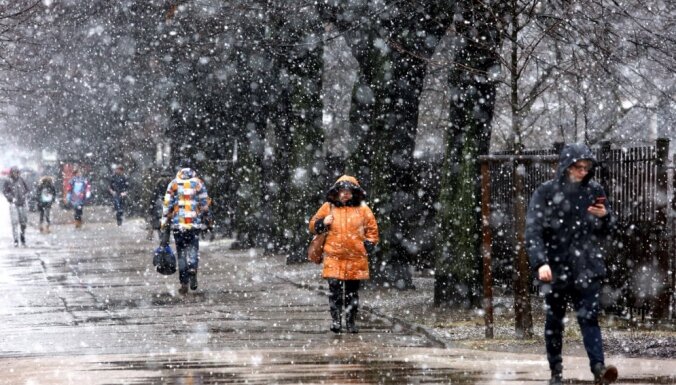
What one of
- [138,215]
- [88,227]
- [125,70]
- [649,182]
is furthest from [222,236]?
[649,182]

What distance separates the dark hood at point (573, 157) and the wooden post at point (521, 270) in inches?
121

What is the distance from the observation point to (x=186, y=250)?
55.6ft

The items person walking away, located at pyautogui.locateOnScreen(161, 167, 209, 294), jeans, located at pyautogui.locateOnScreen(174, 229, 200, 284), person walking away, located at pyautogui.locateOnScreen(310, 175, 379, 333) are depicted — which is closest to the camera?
person walking away, located at pyautogui.locateOnScreen(310, 175, 379, 333)

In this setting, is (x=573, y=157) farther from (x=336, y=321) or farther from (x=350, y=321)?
(x=350, y=321)

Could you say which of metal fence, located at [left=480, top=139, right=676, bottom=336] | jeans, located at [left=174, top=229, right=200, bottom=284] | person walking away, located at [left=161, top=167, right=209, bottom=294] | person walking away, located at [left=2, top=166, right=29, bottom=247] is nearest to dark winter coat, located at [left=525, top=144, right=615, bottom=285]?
metal fence, located at [left=480, top=139, right=676, bottom=336]

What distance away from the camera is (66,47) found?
123 ft

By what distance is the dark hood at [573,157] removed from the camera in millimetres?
8359

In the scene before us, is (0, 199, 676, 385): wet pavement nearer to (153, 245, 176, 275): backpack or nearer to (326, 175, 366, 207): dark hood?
(153, 245, 176, 275): backpack

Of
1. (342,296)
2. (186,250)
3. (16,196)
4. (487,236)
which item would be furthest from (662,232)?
(16,196)

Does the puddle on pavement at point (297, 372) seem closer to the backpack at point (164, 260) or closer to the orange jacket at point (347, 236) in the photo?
the orange jacket at point (347, 236)

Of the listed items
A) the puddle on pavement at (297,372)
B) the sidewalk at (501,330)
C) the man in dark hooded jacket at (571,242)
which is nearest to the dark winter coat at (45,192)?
the sidewalk at (501,330)

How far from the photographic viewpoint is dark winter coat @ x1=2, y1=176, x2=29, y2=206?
95.0 feet

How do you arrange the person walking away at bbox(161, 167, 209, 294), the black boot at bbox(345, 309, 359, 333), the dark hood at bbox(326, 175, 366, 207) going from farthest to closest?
the person walking away at bbox(161, 167, 209, 294) → the black boot at bbox(345, 309, 359, 333) → the dark hood at bbox(326, 175, 366, 207)

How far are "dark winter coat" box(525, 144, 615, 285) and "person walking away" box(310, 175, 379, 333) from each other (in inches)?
165
